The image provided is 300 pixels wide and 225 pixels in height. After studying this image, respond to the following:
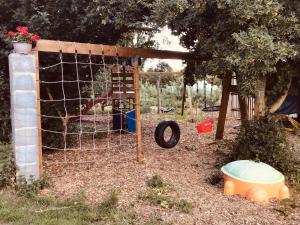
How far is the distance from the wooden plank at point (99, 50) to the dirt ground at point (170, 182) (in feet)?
6.61

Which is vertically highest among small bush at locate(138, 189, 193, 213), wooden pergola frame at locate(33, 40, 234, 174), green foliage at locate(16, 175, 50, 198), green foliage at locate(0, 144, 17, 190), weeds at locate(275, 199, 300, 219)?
wooden pergola frame at locate(33, 40, 234, 174)

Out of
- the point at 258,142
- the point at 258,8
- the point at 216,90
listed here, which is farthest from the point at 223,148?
the point at 216,90

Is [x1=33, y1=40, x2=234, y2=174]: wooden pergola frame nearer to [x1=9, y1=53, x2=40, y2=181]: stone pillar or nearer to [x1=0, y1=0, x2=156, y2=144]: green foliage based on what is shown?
[x1=9, y1=53, x2=40, y2=181]: stone pillar

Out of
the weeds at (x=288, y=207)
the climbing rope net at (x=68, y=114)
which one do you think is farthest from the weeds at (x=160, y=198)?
the climbing rope net at (x=68, y=114)

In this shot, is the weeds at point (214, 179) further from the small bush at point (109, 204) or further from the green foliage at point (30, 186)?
the green foliage at point (30, 186)

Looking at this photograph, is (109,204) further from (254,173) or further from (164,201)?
(254,173)

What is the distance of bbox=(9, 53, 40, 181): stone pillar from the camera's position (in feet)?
18.9

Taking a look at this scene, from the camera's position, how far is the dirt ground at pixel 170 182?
4.93m

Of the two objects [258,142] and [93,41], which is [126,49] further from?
[258,142]

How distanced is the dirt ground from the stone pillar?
52 cm

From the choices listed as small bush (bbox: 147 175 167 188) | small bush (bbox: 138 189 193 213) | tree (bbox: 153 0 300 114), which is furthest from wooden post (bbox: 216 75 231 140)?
small bush (bbox: 138 189 193 213)

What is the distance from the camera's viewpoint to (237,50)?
18.3ft

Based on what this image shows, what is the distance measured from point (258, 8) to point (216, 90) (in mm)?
14383

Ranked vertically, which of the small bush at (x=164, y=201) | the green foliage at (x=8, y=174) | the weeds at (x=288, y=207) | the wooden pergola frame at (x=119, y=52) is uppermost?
the wooden pergola frame at (x=119, y=52)
